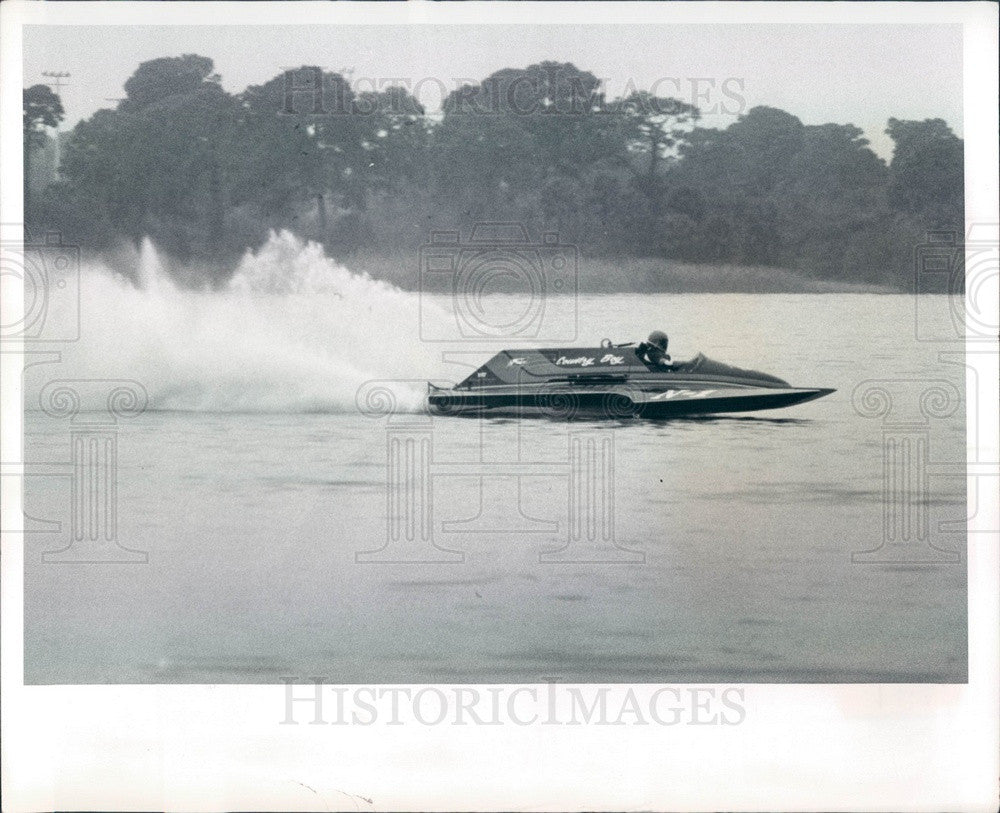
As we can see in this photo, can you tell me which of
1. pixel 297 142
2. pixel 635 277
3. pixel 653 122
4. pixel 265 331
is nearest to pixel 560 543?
pixel 635 277

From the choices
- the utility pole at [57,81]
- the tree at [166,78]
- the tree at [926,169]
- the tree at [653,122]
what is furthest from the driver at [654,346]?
the utility pole at [57,81]

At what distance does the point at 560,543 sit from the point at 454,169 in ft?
4.07

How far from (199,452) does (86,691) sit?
2.72 ft

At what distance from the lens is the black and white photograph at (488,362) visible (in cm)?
395

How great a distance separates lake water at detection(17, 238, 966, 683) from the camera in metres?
3.94

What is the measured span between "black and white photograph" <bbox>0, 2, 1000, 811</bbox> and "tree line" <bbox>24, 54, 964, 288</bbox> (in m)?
0.01

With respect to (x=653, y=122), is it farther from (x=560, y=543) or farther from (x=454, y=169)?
(x=560, y=543)

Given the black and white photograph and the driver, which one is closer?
the black and white photograph

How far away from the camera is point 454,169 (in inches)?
158

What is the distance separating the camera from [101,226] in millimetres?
4008

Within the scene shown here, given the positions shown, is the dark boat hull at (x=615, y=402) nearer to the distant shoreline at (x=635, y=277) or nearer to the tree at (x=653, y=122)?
the distant shoreline at (x=635, y=277)

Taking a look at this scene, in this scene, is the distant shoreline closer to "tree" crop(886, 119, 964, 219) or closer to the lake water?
the lake water

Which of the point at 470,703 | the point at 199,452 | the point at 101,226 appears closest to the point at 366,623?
the point at 470,703

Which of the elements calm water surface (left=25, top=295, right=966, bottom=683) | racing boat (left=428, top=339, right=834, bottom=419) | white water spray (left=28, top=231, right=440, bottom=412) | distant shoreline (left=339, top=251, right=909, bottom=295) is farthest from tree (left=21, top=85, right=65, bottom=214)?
racing boat (left=428, top=339, right=834, bottom=419)
